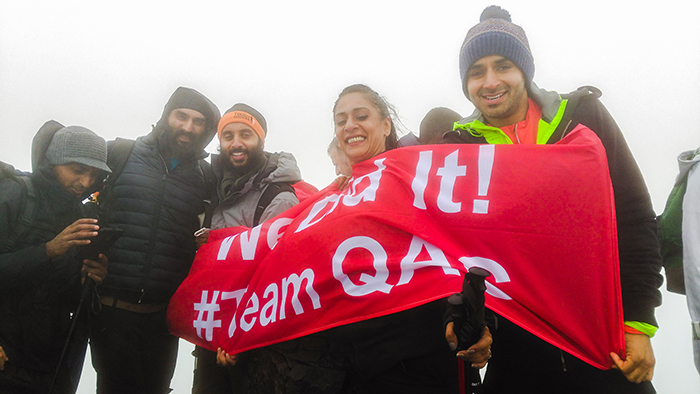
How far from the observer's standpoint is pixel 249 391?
239 cm

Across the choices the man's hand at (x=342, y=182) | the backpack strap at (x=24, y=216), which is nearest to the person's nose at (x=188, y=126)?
the backpack strap at (x=24, y=216)

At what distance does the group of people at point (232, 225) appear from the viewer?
1.89 meters

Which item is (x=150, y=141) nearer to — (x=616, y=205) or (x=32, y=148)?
(x=32, y=148)

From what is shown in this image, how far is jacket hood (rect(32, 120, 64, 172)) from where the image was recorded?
282cm

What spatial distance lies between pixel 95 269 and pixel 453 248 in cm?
244

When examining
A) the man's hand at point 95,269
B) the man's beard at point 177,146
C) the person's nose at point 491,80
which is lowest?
the man's hand at point 95,269

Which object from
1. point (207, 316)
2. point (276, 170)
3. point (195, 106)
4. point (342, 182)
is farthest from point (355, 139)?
point (195, 106)

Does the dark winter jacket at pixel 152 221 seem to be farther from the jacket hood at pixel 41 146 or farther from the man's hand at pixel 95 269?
the jacket hood at pixel 41 146

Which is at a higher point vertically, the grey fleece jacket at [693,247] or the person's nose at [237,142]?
the person's nose at [237,142]

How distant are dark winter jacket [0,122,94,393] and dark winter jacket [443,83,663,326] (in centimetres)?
277

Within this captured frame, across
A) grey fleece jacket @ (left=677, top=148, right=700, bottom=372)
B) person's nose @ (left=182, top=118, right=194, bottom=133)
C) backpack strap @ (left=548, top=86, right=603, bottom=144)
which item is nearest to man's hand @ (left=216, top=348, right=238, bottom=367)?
person's nose @ (left=182, top=118, right=194, bottom=133)

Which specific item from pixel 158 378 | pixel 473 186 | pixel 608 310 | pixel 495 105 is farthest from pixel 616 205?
pixel 158 378

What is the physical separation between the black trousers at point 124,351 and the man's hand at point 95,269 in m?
0.21

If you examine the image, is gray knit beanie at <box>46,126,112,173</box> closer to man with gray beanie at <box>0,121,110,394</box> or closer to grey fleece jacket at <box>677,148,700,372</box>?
man with gray beanie at <box>0,121,110,394</box>
